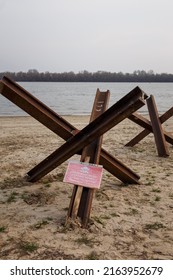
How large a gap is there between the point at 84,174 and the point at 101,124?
625 millimetres

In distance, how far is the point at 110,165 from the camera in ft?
14.5

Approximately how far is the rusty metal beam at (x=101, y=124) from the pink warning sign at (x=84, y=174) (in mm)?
366

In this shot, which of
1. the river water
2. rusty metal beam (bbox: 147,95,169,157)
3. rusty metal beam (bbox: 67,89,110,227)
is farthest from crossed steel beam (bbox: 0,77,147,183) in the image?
rusty metal beam (bbox: 147,95,169,157)

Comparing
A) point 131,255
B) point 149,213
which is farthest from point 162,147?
point 131,255

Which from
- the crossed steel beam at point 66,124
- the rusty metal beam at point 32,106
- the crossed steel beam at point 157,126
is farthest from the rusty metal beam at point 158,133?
the rusty metal beam at point 32,106

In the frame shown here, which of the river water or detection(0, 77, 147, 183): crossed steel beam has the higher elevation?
the river water

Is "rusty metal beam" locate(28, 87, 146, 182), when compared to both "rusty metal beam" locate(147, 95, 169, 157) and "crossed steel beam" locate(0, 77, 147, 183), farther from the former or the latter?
"rusty metal beam" locate(147, 95, 169, 157)

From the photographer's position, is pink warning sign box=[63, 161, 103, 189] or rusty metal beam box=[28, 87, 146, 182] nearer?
rusty metal beam box=[28, 87, 146, 182]

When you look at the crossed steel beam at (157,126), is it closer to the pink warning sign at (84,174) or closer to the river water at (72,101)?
the river water at (72,101)

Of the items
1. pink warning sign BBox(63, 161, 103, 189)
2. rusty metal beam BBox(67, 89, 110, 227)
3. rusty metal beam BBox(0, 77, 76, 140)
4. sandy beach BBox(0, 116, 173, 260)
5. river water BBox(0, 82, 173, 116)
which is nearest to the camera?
sandy beach BBox(0, 116, 173, 260)

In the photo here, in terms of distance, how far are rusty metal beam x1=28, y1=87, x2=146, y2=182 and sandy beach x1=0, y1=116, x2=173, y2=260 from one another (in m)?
0.61

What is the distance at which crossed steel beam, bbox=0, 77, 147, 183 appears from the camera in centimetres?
348

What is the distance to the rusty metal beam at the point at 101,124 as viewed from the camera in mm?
3414

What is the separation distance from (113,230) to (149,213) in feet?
2.22
